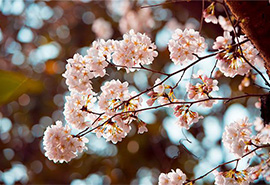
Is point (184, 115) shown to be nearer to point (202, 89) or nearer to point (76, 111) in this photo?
point (202, 89)

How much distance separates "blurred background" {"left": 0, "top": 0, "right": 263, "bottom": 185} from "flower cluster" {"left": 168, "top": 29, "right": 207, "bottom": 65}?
128cm

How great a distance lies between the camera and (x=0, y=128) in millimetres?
2240

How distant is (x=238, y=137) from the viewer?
0.77 meters

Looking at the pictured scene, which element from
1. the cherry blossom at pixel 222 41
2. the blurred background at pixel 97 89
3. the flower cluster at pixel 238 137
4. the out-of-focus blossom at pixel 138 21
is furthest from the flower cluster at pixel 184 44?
the out-of-focus blossom at pixel 138 21

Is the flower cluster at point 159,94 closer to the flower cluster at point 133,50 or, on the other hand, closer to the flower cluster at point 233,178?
the flower cluster at point 133,50

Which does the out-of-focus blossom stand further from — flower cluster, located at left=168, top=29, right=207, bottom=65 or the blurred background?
flower cluster, located at left=168, top=29, right=207, bottom=65

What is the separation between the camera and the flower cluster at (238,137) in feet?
2.49

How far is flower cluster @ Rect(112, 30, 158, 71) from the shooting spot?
734 millimetres

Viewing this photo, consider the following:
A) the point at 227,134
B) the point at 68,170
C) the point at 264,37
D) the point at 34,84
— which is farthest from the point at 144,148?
the point at 34,84

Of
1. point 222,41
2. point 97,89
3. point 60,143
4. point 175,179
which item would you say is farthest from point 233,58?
point 97,89

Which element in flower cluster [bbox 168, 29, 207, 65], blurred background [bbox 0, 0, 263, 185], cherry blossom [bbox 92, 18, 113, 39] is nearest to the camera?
flower cluster [bbox 168, 29, 207, 65]

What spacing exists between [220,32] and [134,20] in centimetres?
78

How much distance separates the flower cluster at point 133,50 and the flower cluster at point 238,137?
0.24m

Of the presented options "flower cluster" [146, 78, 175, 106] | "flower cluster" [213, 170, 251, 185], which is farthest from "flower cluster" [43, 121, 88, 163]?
"flower cluster" [213, 170, 251, 185]
